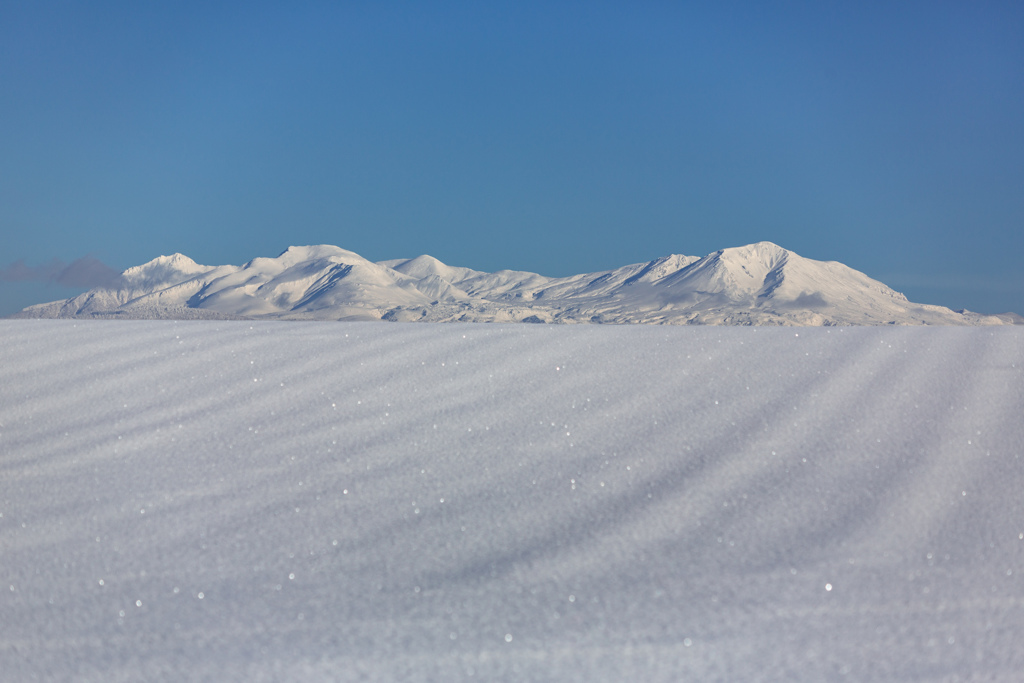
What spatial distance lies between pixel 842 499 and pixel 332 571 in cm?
153

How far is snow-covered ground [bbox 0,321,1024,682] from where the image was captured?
1452 millimetres

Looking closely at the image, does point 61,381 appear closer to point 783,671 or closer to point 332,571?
point 332,571

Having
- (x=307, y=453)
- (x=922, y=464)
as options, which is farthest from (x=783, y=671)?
(x=307, y=453)

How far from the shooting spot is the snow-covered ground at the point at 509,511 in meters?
1.45

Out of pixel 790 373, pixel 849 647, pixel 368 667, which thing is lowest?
→ pixel 849 647

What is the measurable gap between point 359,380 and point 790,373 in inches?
78.6

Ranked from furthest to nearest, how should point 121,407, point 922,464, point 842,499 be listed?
1. point 121,407
2. point 922,464
3. point 842,499

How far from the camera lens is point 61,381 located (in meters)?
3.02

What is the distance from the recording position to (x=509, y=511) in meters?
2.00

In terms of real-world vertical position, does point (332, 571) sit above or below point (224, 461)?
below

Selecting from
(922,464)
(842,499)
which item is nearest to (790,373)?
(922,464)

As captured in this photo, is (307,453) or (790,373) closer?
(307,453)

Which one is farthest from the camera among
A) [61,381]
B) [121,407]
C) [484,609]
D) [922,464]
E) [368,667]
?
[61,381]

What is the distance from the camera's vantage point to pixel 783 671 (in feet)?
4.54
